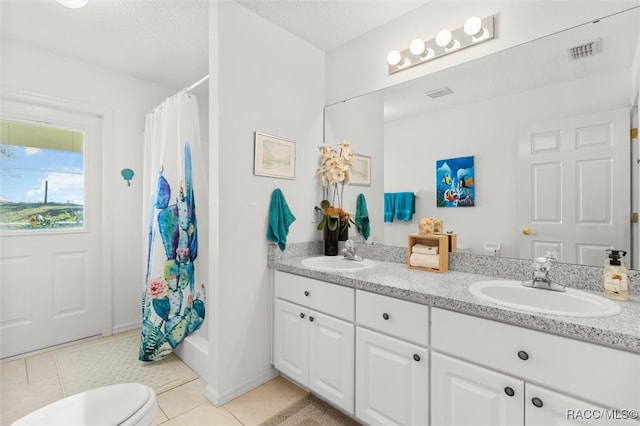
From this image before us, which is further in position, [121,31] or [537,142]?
[121,31]

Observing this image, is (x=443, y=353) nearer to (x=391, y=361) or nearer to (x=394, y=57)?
(x=391, y=361)

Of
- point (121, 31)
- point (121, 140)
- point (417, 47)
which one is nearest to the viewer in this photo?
point (417, 47)

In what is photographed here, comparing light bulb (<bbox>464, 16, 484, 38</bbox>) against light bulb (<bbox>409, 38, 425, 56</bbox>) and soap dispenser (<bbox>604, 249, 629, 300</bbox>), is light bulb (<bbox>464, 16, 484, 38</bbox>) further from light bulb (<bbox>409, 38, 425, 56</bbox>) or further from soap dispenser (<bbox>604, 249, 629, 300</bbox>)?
soap dispenser (<bbox>604, 249, 629, 300</bbox>)

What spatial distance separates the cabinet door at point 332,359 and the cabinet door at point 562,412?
2.53ft

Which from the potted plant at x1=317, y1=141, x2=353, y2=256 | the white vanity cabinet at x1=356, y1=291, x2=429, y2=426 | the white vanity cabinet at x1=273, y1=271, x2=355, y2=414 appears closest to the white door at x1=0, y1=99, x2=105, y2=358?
the white vanity cabinet at x1=273, y1=271, x2=355, y2=414

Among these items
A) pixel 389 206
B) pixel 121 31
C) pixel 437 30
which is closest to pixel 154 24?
pixel 121 31

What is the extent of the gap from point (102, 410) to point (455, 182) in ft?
6.15

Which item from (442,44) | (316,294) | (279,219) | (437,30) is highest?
(437,30)

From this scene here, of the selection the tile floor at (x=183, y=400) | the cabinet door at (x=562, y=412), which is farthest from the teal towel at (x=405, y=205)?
the tile floor at (x=183, y=400)

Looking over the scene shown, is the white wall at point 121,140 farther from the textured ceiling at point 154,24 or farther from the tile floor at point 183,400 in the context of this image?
the tile floor at point 183,400

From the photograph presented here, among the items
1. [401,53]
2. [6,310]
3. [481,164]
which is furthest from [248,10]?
[6,310]

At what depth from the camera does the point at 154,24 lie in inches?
83.7

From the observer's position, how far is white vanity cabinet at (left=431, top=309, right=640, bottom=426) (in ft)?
3.03

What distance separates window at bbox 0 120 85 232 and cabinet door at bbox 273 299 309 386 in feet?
6.86
